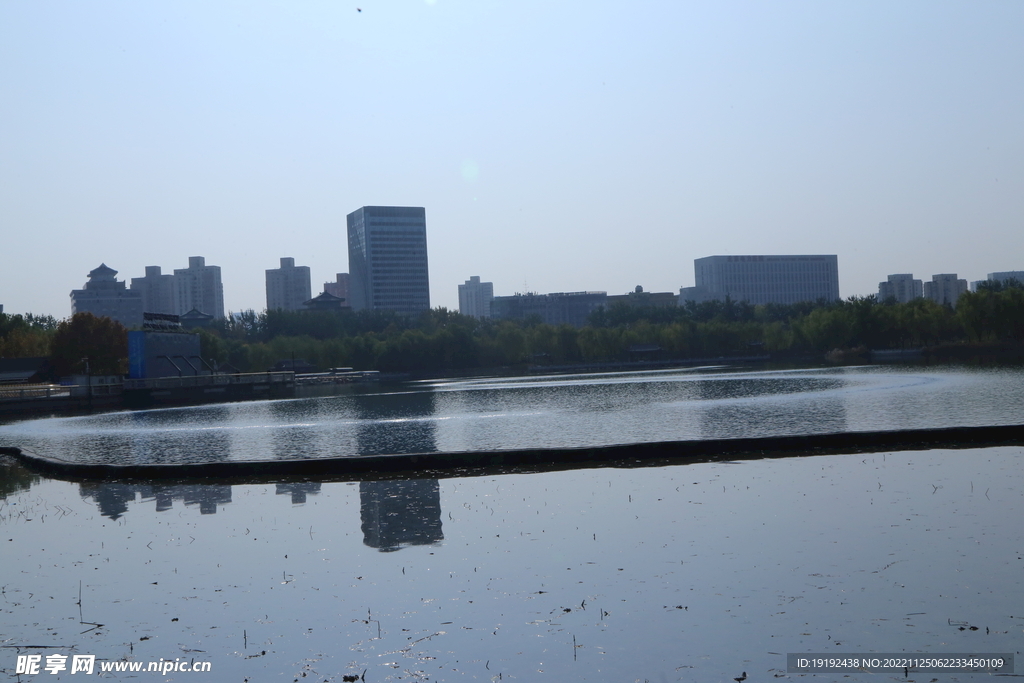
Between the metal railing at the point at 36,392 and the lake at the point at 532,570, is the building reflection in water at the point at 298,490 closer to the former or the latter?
the lake at the point at 532,570

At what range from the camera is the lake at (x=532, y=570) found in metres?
8.48

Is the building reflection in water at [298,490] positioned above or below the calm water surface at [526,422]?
above

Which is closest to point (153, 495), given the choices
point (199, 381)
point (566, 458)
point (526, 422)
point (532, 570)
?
point (566, 458)

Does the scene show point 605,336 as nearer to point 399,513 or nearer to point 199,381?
point 199,381

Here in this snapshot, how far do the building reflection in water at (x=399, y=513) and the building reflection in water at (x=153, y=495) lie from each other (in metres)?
3.19

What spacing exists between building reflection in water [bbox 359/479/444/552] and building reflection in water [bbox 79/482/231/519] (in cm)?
319

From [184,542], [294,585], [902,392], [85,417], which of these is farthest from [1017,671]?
[85,417]

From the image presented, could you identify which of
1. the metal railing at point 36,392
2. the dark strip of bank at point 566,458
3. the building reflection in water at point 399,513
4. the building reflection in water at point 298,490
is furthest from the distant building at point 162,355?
the building reflection in water at point 399,513

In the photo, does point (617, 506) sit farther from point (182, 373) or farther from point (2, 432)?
point (182, 373)

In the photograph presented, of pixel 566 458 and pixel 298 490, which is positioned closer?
pixel 298 490

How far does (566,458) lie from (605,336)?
5385 inches

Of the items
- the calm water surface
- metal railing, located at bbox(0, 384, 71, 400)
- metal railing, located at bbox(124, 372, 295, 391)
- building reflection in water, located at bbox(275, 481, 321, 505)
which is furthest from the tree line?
building reflection in water, located at bbox(275, 481, 321, 505)

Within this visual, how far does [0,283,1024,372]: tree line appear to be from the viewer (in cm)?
11756

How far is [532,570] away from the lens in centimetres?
1145
